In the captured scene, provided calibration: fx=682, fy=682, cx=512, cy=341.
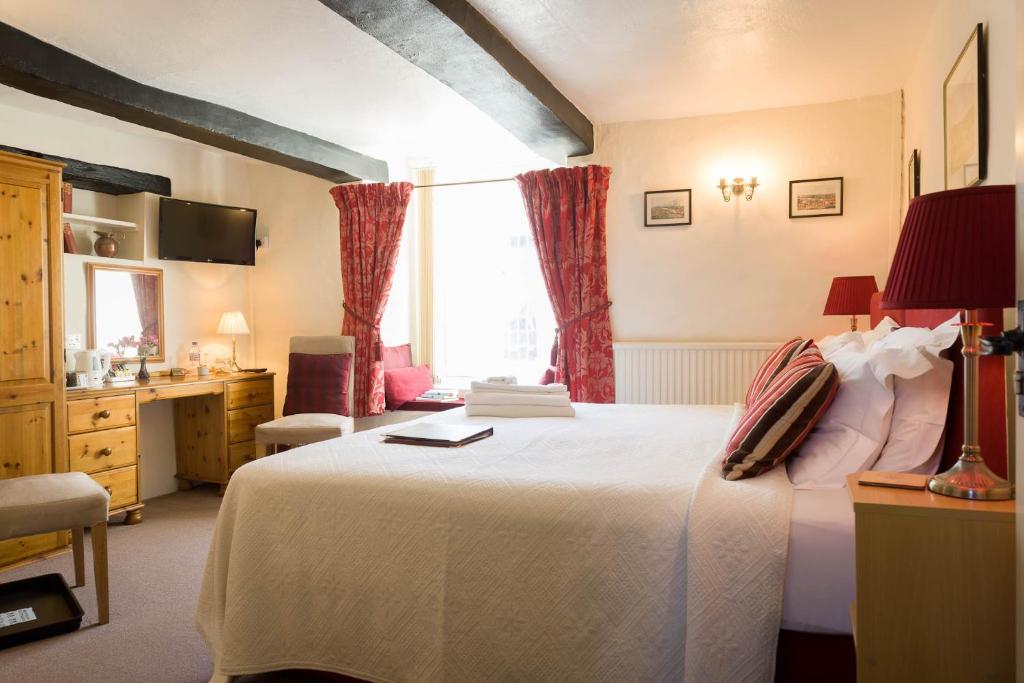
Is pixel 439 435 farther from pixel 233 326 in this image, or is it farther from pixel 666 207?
pixel 233 326

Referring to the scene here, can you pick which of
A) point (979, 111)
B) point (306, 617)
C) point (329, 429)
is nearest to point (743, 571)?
point (306, 617)

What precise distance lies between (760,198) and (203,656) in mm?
4082

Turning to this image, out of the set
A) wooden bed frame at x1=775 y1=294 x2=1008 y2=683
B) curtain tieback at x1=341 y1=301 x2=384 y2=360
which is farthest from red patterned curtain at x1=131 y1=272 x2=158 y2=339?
wooden bed frame at x1=775 y1=294 x2=1008 y2=683

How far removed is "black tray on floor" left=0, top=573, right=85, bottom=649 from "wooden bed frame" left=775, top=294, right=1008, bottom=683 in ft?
8.14

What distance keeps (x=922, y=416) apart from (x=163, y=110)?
12.9 feet

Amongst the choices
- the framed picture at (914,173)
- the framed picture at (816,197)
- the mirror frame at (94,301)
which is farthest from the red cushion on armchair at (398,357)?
the framed picture at (914,173)

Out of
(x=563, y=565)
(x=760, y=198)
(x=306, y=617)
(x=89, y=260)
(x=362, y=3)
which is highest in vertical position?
(x=362, y=3)

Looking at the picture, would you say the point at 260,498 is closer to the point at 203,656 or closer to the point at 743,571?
the point at 203,656

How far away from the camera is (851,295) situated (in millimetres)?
3994

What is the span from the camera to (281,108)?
424 cm

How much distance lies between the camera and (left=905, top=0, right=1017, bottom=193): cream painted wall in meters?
1.92

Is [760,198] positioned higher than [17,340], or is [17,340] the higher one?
[760,198]

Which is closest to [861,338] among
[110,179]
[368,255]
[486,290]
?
[486,290]

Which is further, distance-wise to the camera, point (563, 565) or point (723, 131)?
point (723, 131)
